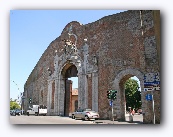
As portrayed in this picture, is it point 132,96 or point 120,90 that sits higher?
point 120,90

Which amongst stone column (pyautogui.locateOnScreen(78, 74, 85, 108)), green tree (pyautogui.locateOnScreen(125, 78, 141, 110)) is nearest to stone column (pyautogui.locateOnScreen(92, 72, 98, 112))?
stone column (pyautogui.locateOnScreen(78, 74, 85, 108))

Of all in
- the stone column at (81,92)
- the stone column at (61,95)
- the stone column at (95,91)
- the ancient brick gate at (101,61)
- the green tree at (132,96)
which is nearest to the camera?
the ancient brick gate at (101,61)

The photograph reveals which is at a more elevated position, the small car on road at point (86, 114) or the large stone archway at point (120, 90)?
the large stone archway at point (120, 90)

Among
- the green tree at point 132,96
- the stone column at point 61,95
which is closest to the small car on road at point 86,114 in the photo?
the stone column at point 61,95

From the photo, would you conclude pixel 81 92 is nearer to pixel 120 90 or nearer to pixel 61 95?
pixel 61 95

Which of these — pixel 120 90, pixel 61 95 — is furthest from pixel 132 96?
pixel 120 90

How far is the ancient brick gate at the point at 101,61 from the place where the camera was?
11.5 meters

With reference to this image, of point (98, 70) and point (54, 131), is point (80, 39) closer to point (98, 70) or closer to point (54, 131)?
point (98, 70)

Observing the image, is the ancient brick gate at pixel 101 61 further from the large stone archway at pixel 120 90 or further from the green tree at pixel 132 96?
the green tree at pixel 132 96

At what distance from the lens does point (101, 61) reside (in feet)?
45.0
